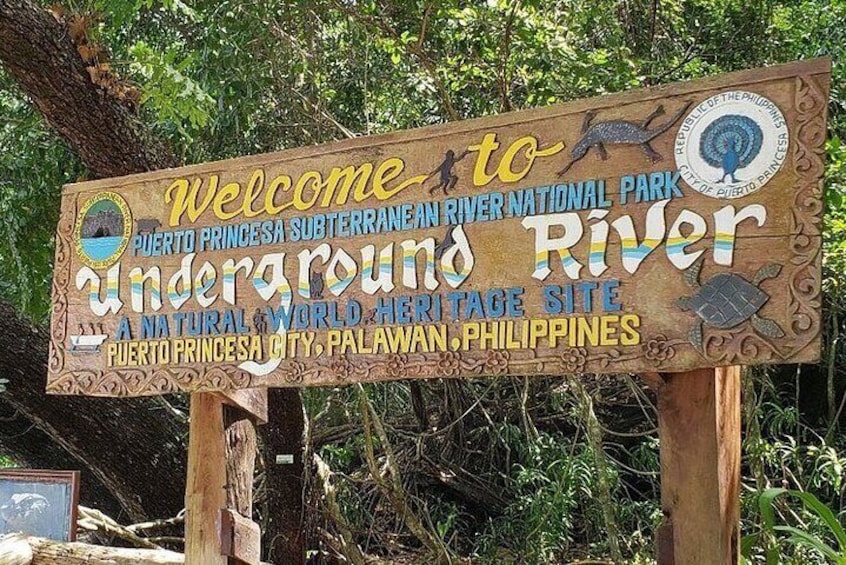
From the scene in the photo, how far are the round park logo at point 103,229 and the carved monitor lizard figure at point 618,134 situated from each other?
132cm

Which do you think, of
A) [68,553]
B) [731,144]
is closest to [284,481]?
[68,553]

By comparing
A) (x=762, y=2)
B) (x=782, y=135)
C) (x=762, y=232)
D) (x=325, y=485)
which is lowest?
(x=325, y=485)

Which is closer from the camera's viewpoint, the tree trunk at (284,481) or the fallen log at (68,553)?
the fallen log at (68,553)

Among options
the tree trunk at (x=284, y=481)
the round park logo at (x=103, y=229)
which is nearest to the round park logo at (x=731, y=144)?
the round park logo at (x=103, y=229)

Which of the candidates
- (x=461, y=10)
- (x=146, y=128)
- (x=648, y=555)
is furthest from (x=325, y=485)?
(x=461, y=10)

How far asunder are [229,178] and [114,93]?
5.48 feet

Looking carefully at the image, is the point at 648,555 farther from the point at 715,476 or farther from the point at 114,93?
the point at 114,93

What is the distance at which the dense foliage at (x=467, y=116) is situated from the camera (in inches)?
160

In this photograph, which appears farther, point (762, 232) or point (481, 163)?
point (481, 163)

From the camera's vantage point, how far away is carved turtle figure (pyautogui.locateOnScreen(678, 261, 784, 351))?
1.82 meters

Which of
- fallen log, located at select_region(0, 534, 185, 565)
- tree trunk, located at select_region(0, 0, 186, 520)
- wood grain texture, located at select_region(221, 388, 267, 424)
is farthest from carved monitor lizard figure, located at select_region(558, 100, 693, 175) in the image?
tree trunk, located at select_region(0, 0, 186, 520)

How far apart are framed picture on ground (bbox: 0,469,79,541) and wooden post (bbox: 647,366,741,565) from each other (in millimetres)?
1797

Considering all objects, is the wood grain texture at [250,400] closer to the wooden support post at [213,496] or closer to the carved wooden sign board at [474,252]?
the wooden support post at [213,496]

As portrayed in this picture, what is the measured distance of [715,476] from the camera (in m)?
1.99
